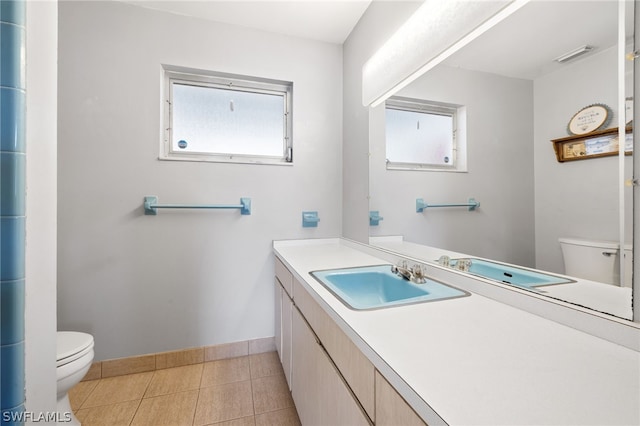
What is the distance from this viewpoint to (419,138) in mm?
1355

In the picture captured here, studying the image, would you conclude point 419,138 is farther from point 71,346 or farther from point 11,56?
point 71,346

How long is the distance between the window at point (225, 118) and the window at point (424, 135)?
0.87 meters

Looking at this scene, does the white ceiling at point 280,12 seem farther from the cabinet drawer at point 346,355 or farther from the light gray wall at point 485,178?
the cabinet drawer at point 346,355

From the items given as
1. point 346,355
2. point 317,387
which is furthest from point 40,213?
point 317,387

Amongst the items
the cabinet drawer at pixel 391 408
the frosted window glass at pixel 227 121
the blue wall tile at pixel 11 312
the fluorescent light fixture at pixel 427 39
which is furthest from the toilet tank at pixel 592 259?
the frosted window glass at pixel 227 121

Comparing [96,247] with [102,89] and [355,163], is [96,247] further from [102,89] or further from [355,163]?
[355,163]

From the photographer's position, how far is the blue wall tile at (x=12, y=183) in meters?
0.54

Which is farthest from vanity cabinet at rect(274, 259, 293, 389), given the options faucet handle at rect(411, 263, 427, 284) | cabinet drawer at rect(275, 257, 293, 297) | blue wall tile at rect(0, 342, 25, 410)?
blue wall tile at rect(0, 342, 25, 410)

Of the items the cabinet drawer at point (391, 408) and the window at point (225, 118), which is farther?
the window at point (225, 118)

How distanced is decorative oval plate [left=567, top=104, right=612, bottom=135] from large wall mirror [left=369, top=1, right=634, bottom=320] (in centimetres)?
1

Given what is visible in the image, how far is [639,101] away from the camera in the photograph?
22.7 inches

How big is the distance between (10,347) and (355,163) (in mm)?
1793

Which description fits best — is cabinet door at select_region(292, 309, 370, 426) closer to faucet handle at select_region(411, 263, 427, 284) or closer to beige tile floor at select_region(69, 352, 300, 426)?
beige tile floor at select_region(69, 352, 300, 426)

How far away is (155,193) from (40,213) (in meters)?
1.23
